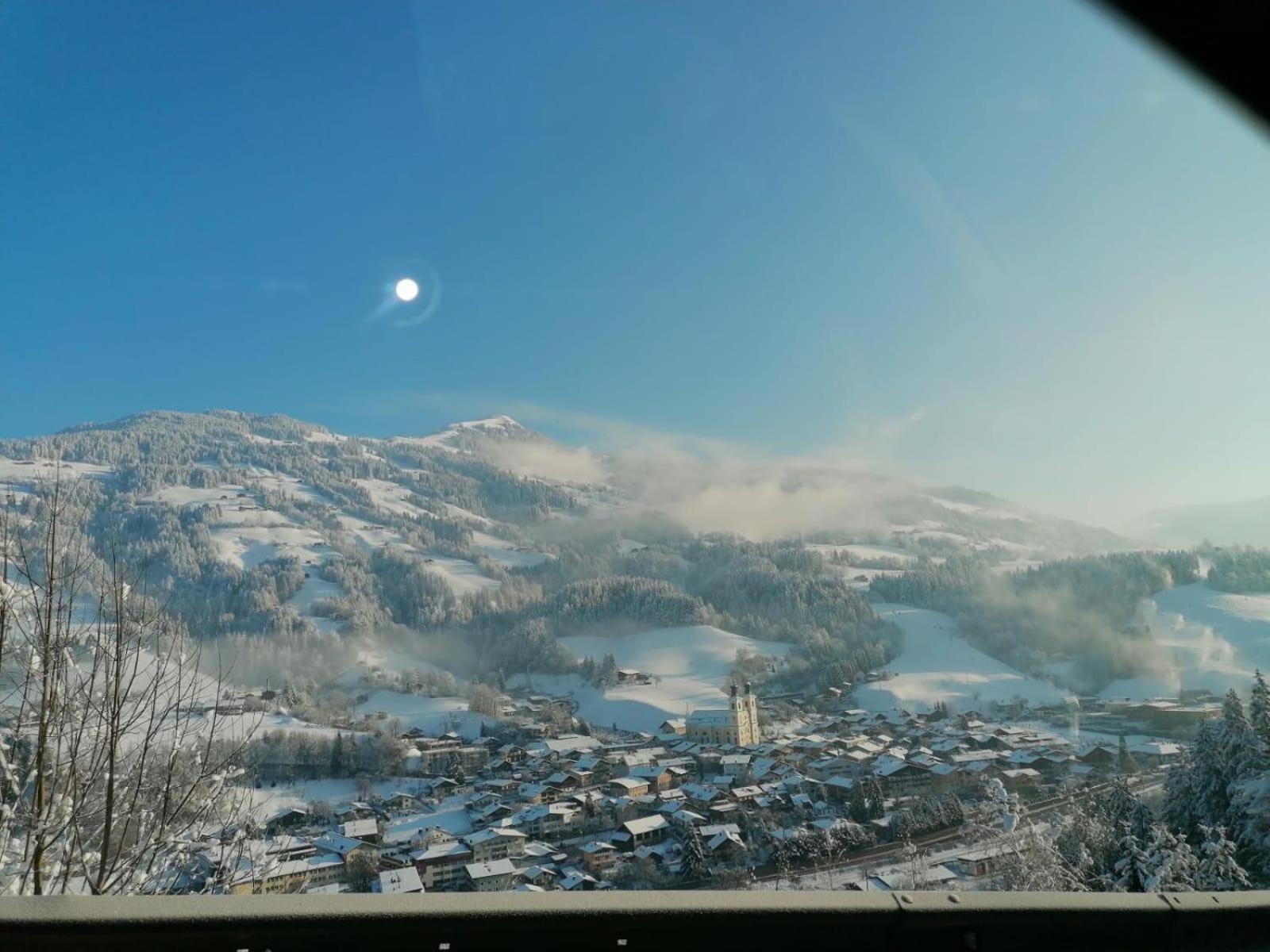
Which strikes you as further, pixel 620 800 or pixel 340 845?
pixel 620 800

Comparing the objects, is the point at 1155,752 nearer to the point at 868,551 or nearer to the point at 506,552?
the point at 868,551

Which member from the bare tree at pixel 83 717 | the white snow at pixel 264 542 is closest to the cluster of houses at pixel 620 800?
the bare tree at pixel 83 717

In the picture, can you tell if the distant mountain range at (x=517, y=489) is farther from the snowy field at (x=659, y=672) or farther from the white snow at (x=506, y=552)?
the snowy field at (x=659, y=672)

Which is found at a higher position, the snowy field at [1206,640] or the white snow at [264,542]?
the white snow at [264,542]

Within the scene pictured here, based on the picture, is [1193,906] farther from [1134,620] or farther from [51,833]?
[1134,620]

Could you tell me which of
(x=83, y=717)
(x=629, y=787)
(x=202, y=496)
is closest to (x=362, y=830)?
(x=629, y=787)

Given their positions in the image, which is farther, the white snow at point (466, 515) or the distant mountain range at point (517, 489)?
the white snow at point (466, 515)

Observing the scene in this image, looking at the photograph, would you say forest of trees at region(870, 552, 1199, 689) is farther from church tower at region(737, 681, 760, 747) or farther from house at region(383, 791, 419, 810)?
house at region(383, 791, 419, 810)
